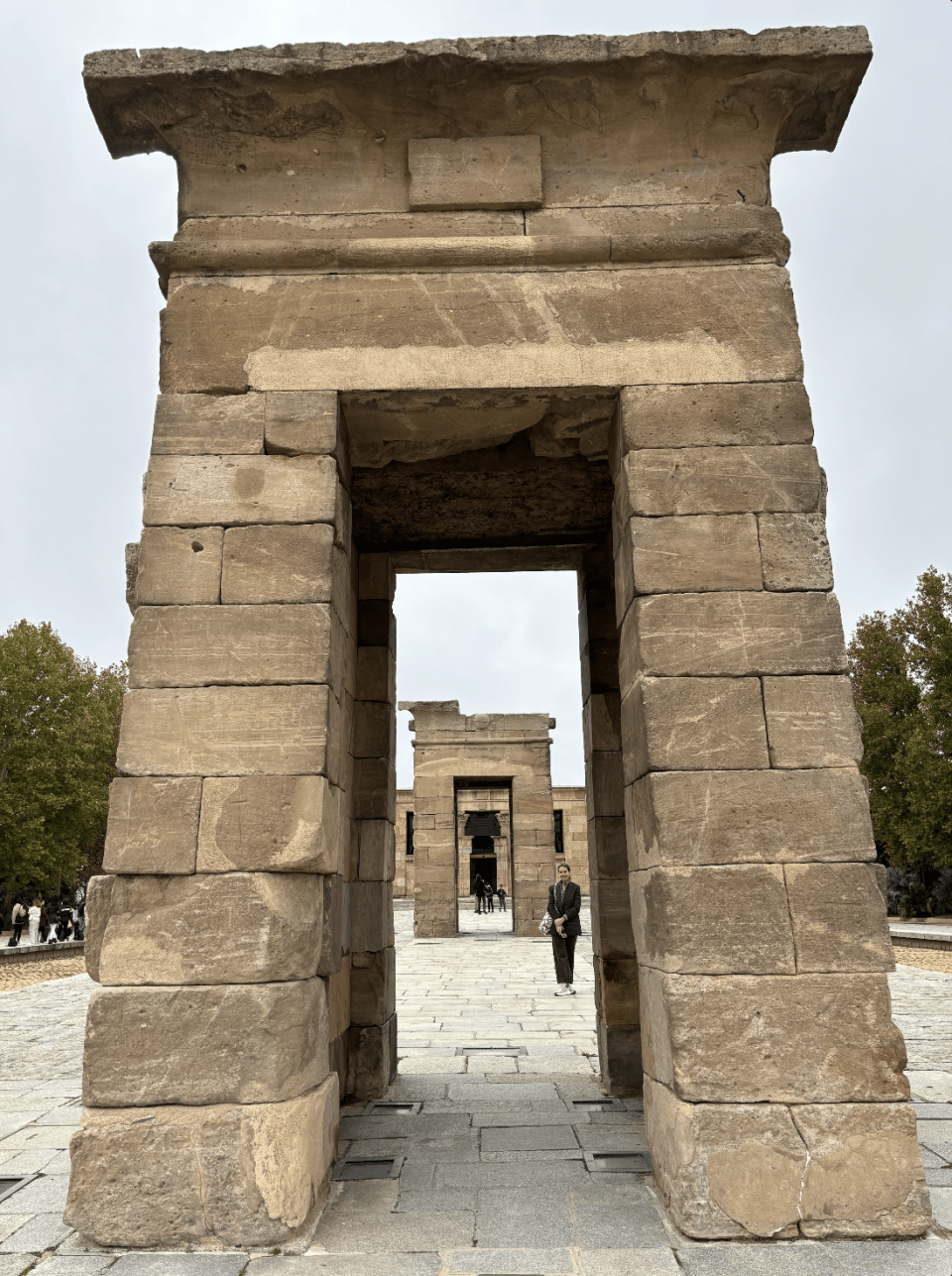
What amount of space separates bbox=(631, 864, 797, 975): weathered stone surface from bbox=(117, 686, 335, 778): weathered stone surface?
5.21 feet

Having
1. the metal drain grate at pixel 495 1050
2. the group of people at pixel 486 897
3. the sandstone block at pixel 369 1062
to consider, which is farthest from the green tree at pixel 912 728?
the sandstone block at pixel 369 1062

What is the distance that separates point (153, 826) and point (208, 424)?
1.89m

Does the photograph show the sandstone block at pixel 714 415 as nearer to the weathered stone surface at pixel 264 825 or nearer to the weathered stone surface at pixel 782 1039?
the weathered stone surface at pixel 264 825

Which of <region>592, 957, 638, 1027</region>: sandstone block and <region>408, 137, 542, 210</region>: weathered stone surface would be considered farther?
<region>592, 957, 638, 1027</region>: sandstone block

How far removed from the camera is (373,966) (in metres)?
5.97

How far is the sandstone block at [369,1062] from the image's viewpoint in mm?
5777

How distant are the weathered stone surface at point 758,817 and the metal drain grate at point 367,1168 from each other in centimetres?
203

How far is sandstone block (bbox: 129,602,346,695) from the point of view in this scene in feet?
13.1

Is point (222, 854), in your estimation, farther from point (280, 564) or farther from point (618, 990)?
point (618, 990)

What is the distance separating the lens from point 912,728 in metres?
24.0

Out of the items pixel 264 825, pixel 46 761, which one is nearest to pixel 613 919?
pixel 264 825

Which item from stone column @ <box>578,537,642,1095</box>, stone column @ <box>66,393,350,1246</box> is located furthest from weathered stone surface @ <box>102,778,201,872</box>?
stone column @ <box>578,537,642,1095</box>

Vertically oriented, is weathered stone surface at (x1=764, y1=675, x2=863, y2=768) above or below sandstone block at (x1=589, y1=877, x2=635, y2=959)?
above

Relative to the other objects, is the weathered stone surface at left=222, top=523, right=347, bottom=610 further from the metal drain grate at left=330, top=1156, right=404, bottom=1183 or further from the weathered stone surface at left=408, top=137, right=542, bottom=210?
the metal drain grate at left=330, top=1156, right=404, bottom=1183
